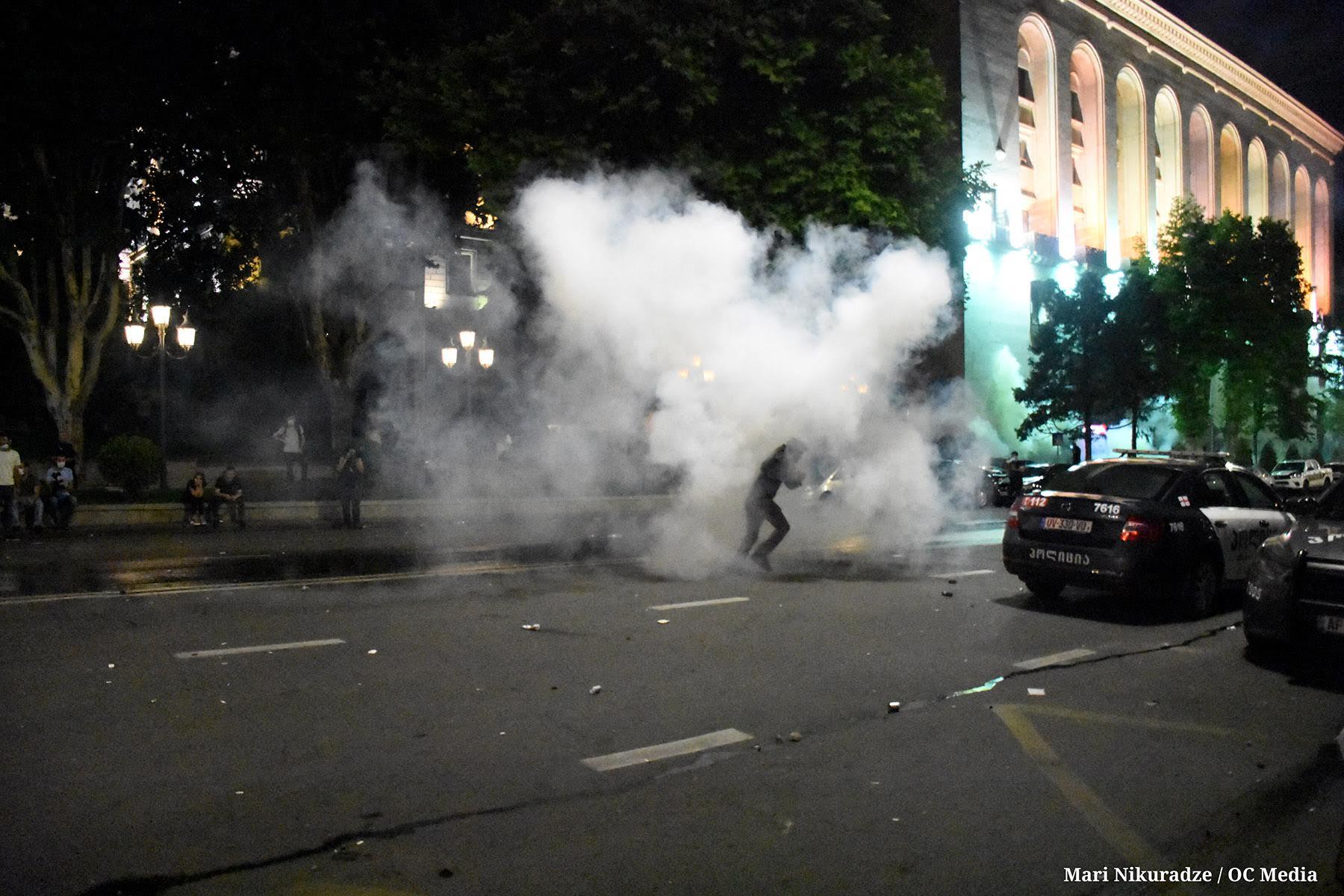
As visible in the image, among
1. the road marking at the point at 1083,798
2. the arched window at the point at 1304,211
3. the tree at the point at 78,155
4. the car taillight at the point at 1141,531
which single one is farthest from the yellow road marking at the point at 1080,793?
the arched window at the point at 1304,211

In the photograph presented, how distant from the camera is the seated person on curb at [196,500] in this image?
16.9 m

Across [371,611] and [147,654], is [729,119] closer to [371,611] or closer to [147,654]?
[371,611]

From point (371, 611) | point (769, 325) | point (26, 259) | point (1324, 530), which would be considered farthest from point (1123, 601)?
point (26, 259)

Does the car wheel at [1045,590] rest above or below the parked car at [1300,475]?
above

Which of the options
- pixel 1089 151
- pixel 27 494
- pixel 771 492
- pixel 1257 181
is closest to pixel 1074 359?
pixel 1089 151

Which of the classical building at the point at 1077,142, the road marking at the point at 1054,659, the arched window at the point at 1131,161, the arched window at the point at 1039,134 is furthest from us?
the arched window at the point at 1131,161

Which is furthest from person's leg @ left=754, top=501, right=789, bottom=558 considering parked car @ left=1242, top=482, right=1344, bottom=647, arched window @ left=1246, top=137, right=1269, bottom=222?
arched window @ left=1246, top=137, right=1269, bottom=222

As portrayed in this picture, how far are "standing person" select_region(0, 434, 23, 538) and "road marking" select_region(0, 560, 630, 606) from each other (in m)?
6.90

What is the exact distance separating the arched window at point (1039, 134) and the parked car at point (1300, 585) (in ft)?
126

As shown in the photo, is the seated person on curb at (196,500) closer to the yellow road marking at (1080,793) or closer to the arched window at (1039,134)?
the yellow road marking at (1080,793)

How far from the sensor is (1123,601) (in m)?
9.97

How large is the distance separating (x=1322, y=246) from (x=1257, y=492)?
2758 inches

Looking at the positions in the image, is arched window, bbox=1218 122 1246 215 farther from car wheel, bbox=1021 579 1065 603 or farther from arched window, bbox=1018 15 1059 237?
car wheel, bbox=1021 579 1065 603

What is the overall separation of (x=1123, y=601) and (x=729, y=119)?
10.7 metres
